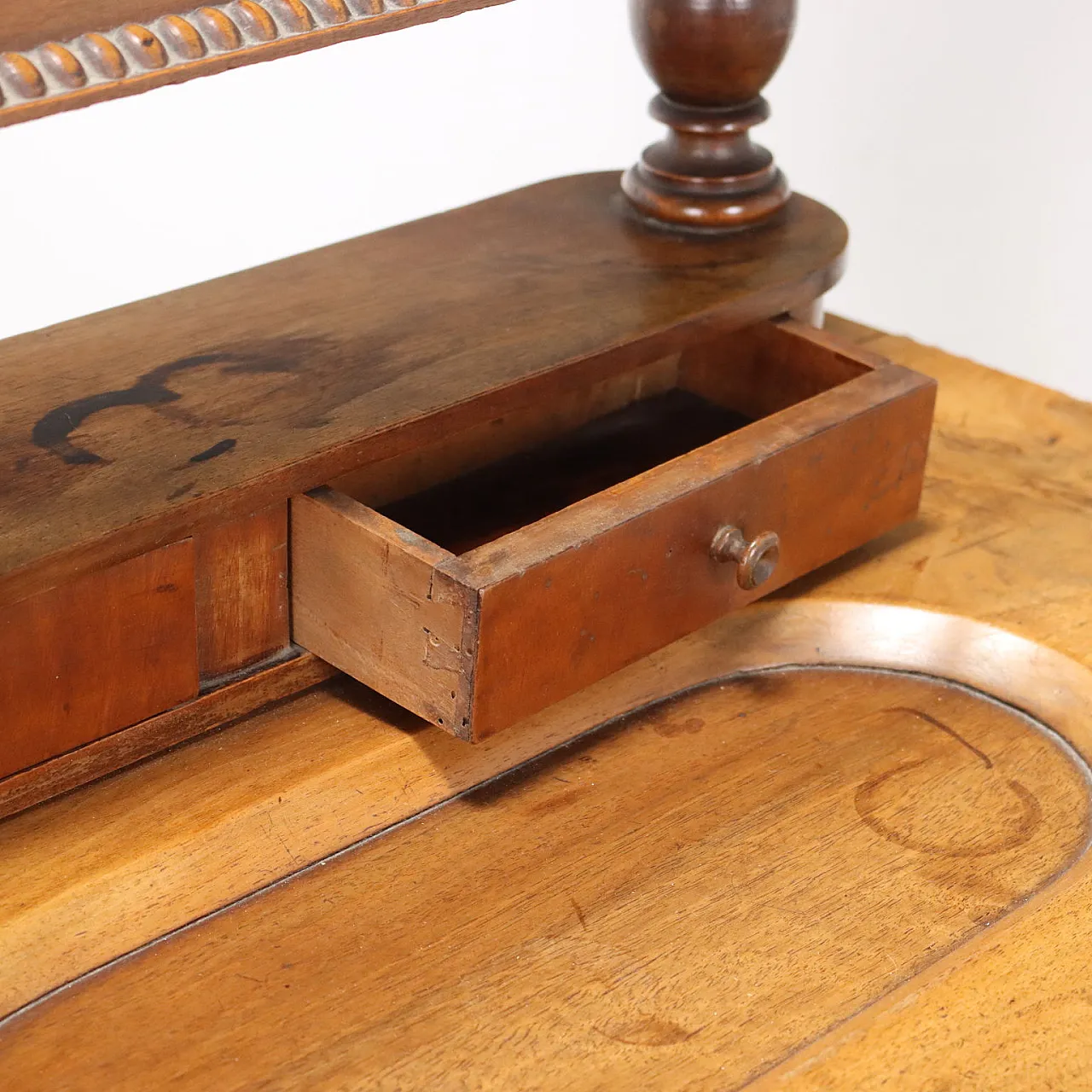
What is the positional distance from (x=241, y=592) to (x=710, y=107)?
0.59m

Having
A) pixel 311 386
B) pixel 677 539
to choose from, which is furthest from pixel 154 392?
pixel 677 539

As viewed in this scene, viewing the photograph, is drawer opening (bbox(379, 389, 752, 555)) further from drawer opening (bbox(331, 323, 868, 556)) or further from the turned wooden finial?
the turned wooden finial

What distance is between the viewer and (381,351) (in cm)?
122

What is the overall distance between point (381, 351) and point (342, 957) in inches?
16.2

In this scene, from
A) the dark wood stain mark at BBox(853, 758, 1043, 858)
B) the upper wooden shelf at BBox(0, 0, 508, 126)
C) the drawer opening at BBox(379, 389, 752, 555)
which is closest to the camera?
the upper wooden shelf at BBox(0, 0, 508, 126)

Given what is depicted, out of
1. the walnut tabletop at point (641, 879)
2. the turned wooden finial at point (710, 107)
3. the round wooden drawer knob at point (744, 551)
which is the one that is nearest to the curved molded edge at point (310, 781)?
the walnut tabletop at point (641, 879)

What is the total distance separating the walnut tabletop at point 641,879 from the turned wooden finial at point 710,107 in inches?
12.5

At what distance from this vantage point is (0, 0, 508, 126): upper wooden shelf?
2.91 ft

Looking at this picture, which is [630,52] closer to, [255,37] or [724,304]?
[724,304]

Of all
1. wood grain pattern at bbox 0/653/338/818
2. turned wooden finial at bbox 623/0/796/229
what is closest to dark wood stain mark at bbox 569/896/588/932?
wood grain pattern at bbox 0/653/338/818

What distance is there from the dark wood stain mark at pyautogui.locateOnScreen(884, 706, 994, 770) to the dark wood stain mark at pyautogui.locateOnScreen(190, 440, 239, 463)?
0.47m

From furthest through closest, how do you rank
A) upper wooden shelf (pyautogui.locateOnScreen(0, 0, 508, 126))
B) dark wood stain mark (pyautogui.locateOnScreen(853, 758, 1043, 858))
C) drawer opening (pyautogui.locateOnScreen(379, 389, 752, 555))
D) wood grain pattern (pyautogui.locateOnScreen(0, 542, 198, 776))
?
drawer opening (pyautogui.locateOnScreen(379, 389, 752, 555)) < dark wood stain mark (pyautogui.locateOnScreen(853, 758, 1043, 858)) < wood grain pattern (pyautogui.locateOnScreen(0, 542, 198, 776)) < upper wooden shelf (pyautogui.locateOnScreen(0, 0, 508, 126))

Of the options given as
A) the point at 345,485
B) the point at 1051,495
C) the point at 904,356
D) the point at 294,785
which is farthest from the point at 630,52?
the point at 294,785

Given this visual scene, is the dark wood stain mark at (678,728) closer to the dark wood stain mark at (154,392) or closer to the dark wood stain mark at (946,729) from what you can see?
the dark wood stain mark at (946,729)
